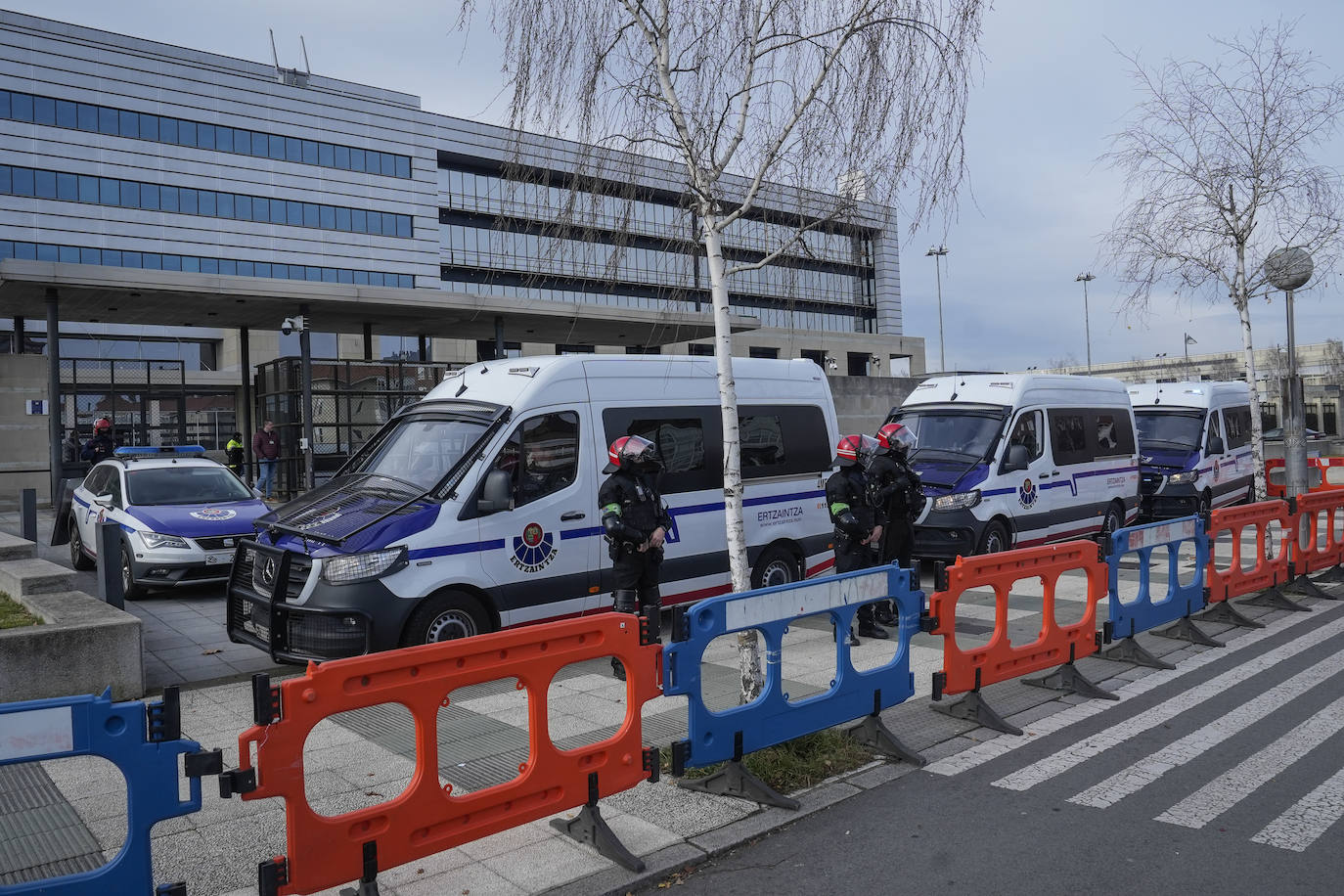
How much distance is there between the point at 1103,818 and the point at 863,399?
22.2 meters

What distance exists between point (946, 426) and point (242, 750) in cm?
1077

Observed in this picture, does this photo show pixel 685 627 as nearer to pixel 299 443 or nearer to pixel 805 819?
pixel 805 819

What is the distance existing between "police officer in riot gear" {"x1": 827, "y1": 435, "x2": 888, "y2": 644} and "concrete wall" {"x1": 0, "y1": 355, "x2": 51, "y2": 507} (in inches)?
707

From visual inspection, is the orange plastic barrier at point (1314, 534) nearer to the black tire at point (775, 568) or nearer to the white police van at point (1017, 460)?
the white police van at point (1017, 460)

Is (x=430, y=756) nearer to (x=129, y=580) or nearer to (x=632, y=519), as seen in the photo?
(x=632, y=519)

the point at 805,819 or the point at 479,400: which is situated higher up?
the point at 479,400

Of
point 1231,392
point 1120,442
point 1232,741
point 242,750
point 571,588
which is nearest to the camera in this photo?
point 242,750

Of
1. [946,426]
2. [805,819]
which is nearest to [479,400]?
[805,819]

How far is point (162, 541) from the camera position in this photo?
10984 mm

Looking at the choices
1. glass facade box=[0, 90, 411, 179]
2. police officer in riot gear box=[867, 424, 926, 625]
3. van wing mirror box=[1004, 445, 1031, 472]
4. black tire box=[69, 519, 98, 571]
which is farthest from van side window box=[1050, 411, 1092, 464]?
glass facade box=[0, 90, 411, 179]

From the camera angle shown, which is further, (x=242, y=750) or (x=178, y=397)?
(x=178, y=397)

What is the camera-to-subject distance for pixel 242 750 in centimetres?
336

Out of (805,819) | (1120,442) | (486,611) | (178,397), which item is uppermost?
(178,397)

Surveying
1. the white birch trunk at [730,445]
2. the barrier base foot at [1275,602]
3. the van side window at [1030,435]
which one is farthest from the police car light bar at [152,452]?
the barrier base foot at [1275,602]
